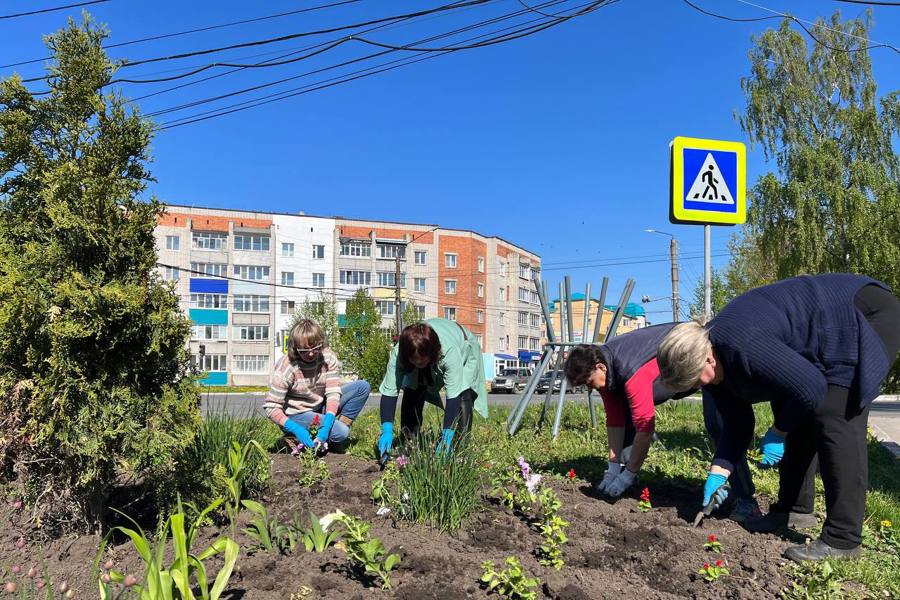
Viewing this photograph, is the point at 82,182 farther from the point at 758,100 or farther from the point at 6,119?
the point at 758,100

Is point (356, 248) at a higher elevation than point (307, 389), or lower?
higher

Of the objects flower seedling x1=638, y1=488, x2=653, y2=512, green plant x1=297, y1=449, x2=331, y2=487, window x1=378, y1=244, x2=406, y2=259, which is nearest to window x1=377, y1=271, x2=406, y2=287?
window x1=378, y1=244, x2=406, y2=259

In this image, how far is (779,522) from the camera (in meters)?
3.15

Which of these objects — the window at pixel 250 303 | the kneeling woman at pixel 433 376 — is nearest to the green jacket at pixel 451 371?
the kneeling woman at pixel 433 376

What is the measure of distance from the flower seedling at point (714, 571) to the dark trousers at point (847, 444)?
0.56 m

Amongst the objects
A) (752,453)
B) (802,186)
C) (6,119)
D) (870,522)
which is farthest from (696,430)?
(802,186)

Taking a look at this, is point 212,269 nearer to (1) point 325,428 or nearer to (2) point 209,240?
(2) point 209,240

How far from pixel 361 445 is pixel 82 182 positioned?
10.2 feet

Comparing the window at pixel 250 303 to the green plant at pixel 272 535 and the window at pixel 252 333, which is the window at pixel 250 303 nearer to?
the window at pixel 252 333

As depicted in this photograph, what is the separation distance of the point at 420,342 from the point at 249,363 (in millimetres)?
49147

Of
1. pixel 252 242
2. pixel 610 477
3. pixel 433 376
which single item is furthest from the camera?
pixel 252 242

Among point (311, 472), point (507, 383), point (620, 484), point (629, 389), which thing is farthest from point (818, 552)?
point (507, 383)

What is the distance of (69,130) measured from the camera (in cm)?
289

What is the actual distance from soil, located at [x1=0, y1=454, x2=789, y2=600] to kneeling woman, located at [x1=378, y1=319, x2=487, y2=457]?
0.93 metres
